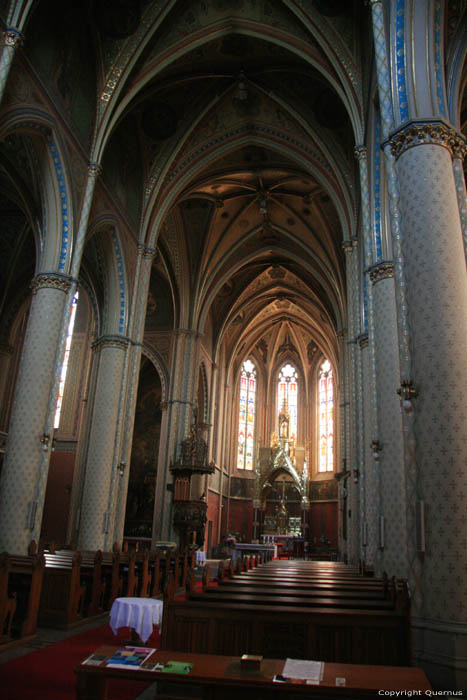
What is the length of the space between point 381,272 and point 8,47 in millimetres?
8131

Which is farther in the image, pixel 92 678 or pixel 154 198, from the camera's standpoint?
pixel 154 198

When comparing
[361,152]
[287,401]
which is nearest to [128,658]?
[361,152]

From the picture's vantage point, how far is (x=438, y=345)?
249 inches

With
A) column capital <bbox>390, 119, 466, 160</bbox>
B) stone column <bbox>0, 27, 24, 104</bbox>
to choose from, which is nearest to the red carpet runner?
column capital <bbox>390, 119, 466, 160</bbox>

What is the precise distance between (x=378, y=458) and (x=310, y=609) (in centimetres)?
522

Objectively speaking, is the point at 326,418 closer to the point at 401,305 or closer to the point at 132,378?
the point at 132,378

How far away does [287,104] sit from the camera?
55.9 ft

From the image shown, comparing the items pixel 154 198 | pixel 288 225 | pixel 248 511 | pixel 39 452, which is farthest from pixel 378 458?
pixel 248 511

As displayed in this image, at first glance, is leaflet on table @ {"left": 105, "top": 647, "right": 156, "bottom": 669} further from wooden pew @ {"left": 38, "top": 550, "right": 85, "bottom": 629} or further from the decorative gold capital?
the decorative gold capital

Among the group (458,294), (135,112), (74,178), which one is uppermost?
(135,112)

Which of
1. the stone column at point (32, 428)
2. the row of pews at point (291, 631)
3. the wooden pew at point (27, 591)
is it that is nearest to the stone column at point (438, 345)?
the row of pews at point (291, 631)

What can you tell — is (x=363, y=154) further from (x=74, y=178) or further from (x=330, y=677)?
(x=330, y=677)

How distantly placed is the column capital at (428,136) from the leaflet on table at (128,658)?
21.8 ft

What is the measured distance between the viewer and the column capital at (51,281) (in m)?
12.4
